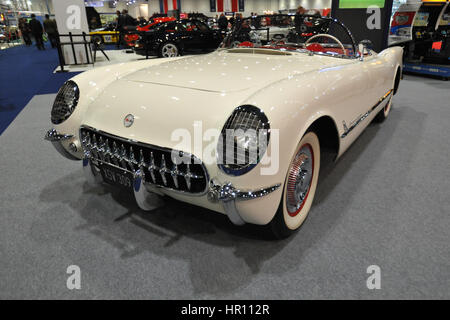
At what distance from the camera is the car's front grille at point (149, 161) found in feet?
5.05

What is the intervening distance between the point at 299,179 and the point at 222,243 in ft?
1.92

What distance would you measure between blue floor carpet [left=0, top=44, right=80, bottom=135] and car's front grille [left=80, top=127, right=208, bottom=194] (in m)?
2.69

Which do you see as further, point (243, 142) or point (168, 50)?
point (168, 50)

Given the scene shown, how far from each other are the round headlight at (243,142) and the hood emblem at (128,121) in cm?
55

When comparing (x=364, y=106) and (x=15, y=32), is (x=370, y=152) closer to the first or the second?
(x=364, y=106)

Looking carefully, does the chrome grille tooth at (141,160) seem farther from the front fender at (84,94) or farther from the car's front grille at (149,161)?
the front fender at (84,94)

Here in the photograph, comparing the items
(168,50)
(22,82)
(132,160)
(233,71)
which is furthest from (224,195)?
(168,50)

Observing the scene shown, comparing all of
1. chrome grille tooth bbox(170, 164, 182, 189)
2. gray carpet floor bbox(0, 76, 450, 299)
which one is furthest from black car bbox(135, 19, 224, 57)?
A: chrome grille tooth bbox(170, 164, 182, 189)

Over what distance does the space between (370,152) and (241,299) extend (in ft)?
7.23

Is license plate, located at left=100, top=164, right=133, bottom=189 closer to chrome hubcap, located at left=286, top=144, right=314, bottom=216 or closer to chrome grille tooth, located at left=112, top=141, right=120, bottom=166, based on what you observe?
chrome grille tooth, located at left=112, top=141, right=120, bottom=166

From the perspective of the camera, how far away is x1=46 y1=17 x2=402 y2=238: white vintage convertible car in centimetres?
145

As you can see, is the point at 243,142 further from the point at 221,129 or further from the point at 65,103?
the point at 65,103

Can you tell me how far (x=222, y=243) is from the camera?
6.05ft

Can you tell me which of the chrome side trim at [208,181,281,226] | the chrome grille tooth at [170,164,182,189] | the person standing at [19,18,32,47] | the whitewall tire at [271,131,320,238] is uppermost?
the person standing at [19,18,32,47]
